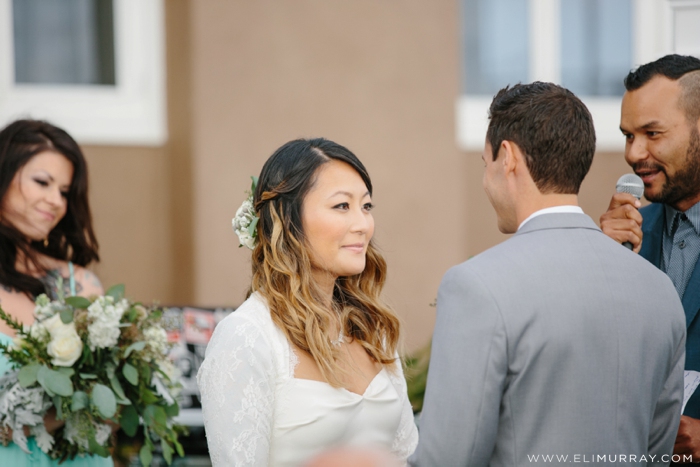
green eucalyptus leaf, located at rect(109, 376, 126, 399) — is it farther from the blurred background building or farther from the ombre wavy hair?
the blurred background building

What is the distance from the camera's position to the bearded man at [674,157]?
9.48 ft

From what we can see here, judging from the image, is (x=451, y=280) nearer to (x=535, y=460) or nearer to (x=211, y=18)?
(x=535, y=460)

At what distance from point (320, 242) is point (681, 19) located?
2566mm

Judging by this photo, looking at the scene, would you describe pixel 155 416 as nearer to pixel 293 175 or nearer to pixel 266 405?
pixel 266 405

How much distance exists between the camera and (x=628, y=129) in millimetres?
3055

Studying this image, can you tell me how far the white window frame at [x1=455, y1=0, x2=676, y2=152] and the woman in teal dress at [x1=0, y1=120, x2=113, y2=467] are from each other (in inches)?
134

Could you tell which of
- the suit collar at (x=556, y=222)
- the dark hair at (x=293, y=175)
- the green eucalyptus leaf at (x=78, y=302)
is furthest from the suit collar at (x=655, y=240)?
the green eucalyptus leaf at (x=78, y=302)

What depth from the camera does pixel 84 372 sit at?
3.21 metres

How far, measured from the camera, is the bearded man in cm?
289

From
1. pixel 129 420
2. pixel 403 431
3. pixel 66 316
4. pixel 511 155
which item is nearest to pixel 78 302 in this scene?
pixel 66 316

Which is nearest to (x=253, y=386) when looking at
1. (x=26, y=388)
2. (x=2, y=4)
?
(x=26, y=388)

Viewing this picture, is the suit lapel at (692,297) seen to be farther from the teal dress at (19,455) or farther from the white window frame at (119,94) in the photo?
the white window frame at (119,94)

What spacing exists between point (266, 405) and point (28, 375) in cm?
121

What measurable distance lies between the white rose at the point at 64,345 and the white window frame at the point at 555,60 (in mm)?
3997
